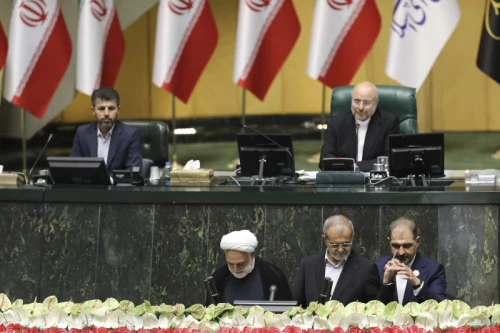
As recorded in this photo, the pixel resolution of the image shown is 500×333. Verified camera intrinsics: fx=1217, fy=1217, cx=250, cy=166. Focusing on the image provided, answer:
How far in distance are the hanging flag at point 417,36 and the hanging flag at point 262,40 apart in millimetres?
1076

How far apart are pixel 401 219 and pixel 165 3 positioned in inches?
206

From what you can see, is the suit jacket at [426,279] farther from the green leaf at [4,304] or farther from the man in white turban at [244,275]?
the green leaf at [4,304]

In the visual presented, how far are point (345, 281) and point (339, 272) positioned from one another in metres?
0.09

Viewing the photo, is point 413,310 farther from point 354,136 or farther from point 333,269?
point 354,136

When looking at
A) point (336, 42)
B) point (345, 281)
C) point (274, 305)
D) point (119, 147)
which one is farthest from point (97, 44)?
point (274, 305)

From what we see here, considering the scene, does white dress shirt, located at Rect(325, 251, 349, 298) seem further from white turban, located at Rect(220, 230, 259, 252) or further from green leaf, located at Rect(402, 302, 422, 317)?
green leaf, located at Rect(402, 302, 422, 317)

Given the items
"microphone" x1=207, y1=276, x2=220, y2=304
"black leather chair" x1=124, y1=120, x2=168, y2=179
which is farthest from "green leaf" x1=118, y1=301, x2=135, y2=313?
"black leather chair" x1=124, y1=120, x2=168, y2=179

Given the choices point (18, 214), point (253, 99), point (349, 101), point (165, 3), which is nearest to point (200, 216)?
point (18, 214)

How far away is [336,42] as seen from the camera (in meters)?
10.6

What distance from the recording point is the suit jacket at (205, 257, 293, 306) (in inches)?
243

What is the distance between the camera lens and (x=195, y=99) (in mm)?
12297

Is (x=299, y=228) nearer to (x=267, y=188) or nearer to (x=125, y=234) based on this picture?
(x=267, y=188)

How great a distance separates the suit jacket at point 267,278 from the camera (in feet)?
20.2

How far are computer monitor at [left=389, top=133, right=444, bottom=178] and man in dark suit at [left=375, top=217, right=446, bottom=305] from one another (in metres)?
1.37
